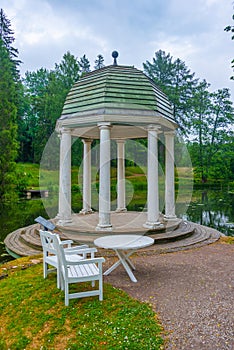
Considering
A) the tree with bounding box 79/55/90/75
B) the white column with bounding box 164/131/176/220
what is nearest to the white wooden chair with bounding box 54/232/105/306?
the white column with bounding box 164/131/176/220

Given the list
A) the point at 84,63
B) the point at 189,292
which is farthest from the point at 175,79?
the point at 189,292

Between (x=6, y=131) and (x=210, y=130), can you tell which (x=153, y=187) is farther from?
(x=210, y=130)

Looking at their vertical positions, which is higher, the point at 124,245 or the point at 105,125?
the point at 105,125

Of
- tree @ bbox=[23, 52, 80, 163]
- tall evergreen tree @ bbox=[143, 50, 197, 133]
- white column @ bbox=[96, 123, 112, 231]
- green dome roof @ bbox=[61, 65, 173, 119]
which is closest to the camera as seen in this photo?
white column @ bbox=[96, 123, 112, 231]

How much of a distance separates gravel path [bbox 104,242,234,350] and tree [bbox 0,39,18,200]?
50.6 feet

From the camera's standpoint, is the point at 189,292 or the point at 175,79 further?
the point at 175,79

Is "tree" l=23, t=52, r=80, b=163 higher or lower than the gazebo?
higher

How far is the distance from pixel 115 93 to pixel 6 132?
47.1 ft

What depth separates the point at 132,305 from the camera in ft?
11.6

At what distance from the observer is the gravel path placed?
2856 mm

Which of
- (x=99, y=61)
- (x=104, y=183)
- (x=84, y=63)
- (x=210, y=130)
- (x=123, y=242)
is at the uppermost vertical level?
(x=99, y=61)

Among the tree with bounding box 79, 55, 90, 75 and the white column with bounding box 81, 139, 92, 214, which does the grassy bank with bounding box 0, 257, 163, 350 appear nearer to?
the white column with bounding box 81, 139, 92, 214

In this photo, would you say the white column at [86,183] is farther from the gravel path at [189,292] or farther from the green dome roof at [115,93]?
the gravel path at [189,292]

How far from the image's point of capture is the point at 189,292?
402cm
